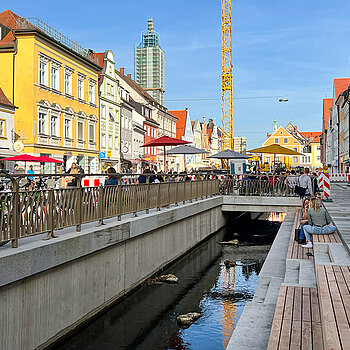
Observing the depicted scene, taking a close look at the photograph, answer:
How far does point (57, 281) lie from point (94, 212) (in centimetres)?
210

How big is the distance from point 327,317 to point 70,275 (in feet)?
16.0

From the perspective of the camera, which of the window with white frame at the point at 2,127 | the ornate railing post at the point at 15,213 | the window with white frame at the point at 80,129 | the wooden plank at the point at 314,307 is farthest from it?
the window with white frame at the point at 80,129

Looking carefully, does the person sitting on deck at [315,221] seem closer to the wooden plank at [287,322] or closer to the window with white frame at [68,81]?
the wooden plank at [287,322]

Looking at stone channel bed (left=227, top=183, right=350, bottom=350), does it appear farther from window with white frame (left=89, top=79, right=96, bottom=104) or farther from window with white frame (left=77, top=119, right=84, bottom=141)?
window with white frame (left=89, top=79, right=96, bottom=104)

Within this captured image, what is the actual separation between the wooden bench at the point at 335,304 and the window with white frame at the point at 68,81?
1232 inches

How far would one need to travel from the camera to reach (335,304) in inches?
206

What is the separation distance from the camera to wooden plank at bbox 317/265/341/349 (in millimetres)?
4129

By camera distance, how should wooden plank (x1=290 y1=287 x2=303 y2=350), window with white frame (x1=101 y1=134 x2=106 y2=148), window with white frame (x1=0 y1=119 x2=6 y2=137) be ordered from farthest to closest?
window with white frame (x1=101 y1=134 x2=106 y2=148) → window with white frame (x1=0 y1=119 x2=6 y2=137) → wooden plank (x1=290 y1=287 x2=303 y2=350)

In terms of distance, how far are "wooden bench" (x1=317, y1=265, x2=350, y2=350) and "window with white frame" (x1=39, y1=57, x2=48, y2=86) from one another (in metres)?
27.7

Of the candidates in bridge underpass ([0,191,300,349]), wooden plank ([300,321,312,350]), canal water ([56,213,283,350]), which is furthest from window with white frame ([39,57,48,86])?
wooden plank ([300,321,312,350])

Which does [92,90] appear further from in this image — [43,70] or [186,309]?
[186,309]

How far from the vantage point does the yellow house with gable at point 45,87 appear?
3053 centimetres

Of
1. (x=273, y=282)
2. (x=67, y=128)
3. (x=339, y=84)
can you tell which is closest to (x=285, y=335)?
(x=273, y=282)

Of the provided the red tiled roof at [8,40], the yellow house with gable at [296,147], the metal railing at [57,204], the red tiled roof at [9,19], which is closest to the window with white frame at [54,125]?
the red tiled roof at [8,40]
